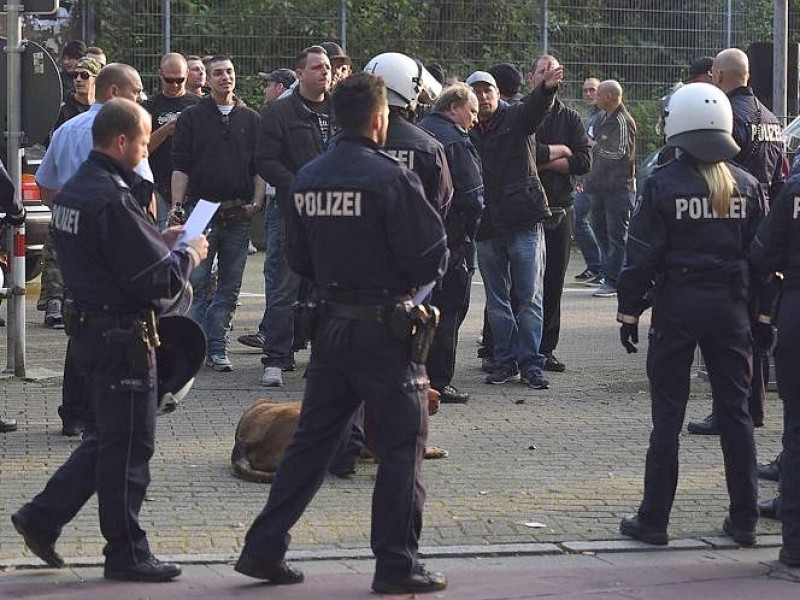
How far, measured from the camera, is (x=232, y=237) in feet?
39.2

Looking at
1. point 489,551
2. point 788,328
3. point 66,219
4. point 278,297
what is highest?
point 66,219

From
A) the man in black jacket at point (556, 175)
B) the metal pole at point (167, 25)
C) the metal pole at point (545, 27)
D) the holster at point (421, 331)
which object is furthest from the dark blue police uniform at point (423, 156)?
the metal pole at point (545, 27)

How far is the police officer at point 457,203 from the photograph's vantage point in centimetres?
1002

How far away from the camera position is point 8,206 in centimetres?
985

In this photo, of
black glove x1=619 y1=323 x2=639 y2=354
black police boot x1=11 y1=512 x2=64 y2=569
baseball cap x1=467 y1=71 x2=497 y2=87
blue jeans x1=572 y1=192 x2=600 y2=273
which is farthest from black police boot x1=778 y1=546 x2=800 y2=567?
blue jeans x1=572 y1=192 x2=600 y2=273

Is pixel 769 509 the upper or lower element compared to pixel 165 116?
lower

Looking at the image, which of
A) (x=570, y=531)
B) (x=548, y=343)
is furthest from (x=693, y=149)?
(x=548, y=343)

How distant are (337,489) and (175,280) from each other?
2171 mm

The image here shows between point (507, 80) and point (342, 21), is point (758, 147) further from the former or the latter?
point (342, 21)

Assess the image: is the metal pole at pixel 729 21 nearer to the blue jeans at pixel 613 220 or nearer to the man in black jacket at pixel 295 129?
the blue jeans at pixel 613 220

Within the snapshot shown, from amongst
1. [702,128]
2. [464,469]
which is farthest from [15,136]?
[702,128]

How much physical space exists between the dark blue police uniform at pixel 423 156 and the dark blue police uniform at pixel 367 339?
2.08 m

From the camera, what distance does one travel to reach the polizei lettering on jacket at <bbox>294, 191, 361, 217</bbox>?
6453mm

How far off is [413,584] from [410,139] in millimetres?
2921
